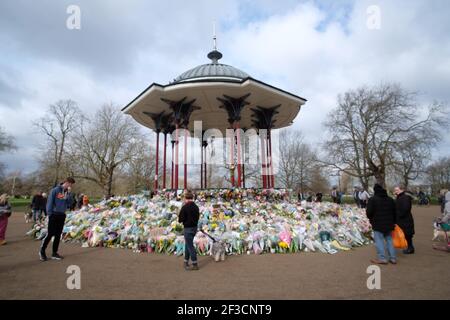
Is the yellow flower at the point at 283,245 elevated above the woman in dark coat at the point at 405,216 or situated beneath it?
situated beneath

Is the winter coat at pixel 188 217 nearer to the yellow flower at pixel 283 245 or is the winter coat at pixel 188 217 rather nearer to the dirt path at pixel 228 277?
the dirt path at pixel 228 277

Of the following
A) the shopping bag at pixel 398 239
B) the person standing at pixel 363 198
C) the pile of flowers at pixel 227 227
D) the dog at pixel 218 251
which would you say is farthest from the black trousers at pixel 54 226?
the person standing at pixel 363 198

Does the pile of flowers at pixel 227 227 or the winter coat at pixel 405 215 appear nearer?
the winter coat at pixel 405 215

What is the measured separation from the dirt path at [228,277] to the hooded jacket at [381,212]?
0.88 metres

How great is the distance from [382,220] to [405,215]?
4.99 feet

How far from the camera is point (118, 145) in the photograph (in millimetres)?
31484

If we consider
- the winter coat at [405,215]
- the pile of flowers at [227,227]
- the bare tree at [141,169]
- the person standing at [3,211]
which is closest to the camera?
the winter coat at [405,215]

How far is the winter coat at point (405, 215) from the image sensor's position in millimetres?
6551

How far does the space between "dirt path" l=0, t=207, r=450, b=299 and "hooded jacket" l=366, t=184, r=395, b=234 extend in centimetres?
88

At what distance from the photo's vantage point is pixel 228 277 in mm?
4750

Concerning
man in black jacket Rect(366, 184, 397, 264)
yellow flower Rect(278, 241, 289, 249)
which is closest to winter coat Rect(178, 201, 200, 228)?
yellow flower Rect(278, 241, 289, 249)
